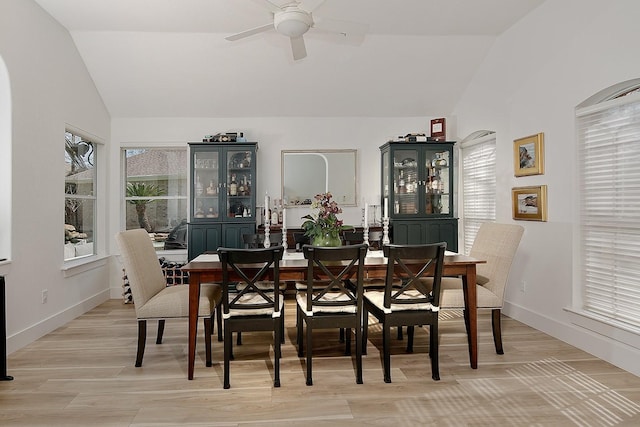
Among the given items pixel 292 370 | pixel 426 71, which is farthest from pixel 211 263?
pixel 426 71

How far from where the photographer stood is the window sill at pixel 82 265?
4076mm

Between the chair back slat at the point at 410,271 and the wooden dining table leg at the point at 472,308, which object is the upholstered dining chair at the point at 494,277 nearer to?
the wooden dining table leg at the point at 472,308

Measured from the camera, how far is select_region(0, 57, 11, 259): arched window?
3180mm

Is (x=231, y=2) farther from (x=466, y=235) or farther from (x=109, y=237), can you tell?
(x=466, y=235)

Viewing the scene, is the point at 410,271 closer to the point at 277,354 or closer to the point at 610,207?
the point at 277,354

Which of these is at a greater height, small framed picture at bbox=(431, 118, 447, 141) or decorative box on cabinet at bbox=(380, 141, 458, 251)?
small framed picture at bbox=(431, 118, 447, 141)

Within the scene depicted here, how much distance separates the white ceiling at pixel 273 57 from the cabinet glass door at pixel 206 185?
2.28 feet

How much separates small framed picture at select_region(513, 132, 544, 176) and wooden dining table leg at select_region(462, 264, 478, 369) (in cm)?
153

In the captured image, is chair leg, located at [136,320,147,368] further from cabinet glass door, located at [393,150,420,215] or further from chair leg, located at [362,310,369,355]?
cabinet glass door, located at [393,150,420,215]

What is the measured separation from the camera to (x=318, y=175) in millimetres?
5461

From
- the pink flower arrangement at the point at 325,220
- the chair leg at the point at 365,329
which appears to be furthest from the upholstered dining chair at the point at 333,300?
the pink flower arrangement at the point at 325,220

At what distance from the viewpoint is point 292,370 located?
9.36 feet

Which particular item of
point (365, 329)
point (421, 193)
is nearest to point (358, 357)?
point (365, 329)

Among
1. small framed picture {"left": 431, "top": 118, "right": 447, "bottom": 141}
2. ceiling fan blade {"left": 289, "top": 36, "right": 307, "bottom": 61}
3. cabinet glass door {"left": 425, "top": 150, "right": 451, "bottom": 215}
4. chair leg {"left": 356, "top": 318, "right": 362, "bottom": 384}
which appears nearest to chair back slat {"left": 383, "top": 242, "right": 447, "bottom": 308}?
chair leg {"left": 356, "top": 318, "right": 362, "bottom": 384}
